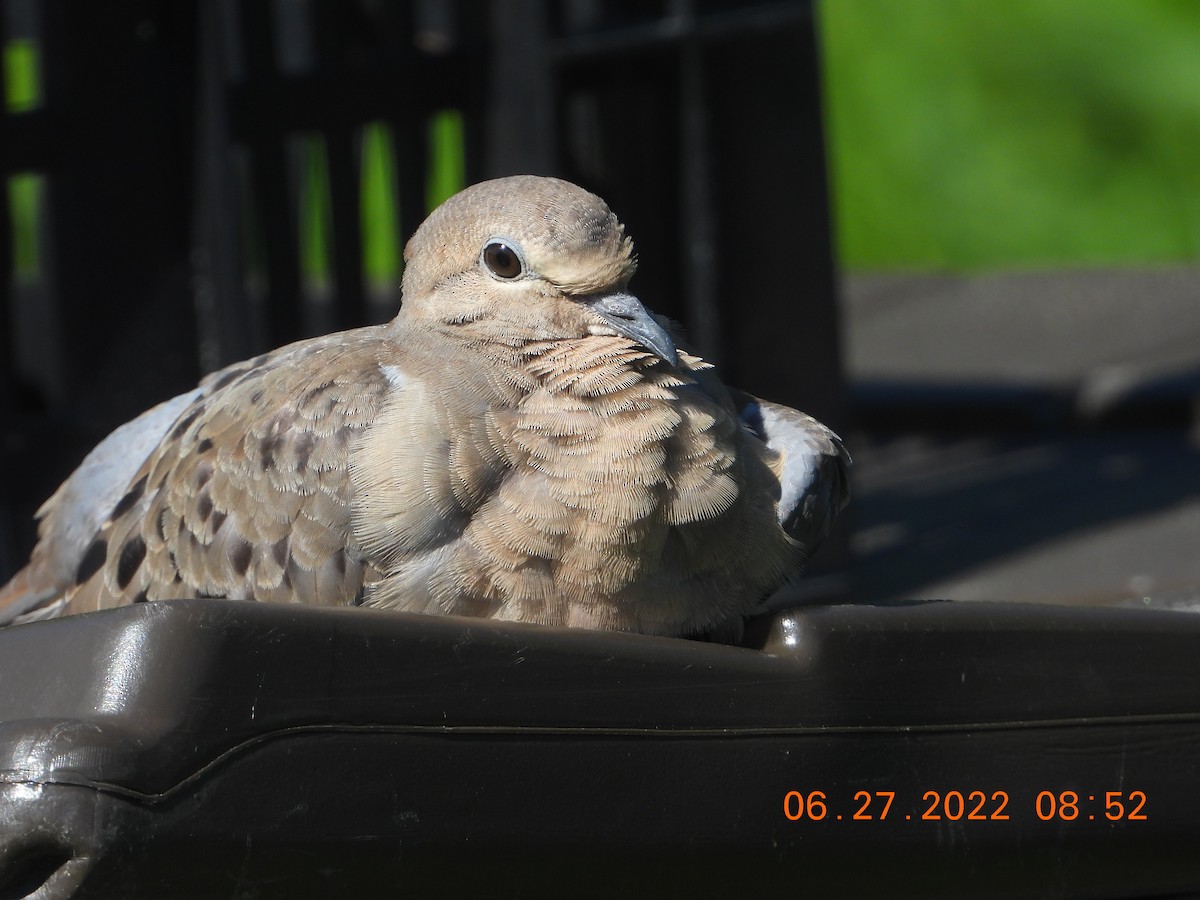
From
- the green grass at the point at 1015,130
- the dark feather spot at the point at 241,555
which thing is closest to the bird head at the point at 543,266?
the dark feather spot at the point at 241,555

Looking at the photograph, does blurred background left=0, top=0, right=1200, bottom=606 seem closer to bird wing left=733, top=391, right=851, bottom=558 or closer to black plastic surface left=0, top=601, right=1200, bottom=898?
bird wing left=733, top=391, right=851, bottom=558

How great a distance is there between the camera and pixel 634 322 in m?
2.87

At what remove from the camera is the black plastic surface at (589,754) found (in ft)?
6.58

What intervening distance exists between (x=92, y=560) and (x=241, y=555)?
1.63ft

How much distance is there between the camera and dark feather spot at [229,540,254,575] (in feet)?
9.53

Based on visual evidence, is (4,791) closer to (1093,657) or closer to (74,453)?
(1093,657)

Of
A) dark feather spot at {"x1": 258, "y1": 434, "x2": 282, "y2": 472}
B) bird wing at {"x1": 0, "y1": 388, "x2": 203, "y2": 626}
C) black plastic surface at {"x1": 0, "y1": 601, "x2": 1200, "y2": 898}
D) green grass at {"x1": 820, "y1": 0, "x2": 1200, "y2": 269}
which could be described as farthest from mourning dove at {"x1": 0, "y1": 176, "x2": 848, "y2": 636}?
green grass at {"x1": 820, "y1": 0, "x2": 1200, "y2": 269}

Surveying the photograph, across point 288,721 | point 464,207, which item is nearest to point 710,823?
point 288,721

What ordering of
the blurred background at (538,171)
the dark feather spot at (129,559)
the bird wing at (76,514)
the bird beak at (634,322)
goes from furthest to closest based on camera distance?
1. the blurred background at (538,171)
2. the bird wing at (76,514)
3. the dark feather spot at (129,559)
4. the bird beak at (634,322)

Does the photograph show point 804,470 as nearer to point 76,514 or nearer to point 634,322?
point 634,322

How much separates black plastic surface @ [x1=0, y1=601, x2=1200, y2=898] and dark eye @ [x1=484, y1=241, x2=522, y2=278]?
86 centimetres

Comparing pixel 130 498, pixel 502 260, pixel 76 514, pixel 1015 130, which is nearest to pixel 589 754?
pixel 502 260

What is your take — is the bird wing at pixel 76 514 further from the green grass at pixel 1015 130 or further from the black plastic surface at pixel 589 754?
the green grass at pixel 1015 130

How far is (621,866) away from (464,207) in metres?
Answer: 1.29
